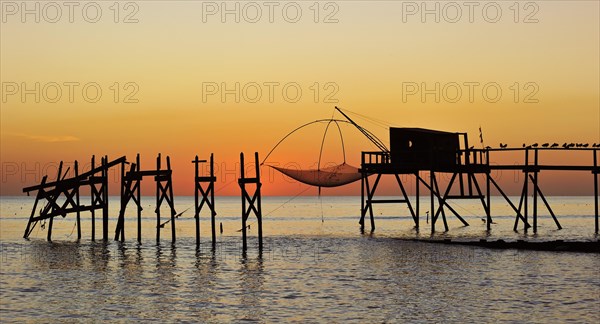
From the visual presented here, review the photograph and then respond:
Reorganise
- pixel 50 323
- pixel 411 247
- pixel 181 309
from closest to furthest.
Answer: pixel 50 323, pixel 181 309, pixel 411 247

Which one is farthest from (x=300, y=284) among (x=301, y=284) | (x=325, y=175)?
(x=325, y=175)

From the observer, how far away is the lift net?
1949 inches

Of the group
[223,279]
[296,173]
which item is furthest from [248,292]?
[296,173]

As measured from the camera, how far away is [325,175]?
165 feet

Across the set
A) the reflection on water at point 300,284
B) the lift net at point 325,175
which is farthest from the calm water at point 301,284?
the lift net at point 325,175

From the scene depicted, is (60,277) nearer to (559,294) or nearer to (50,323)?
→ (50,323)

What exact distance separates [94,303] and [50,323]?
11.1 feet

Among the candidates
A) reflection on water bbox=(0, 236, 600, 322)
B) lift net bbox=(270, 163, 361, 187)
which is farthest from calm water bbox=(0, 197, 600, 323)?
lift net bbox=(270, 163, 361, 187)

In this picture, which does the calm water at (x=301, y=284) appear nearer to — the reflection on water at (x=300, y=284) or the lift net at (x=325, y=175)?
the reflection on water at (x=300, y=284)

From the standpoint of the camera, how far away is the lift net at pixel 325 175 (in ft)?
162

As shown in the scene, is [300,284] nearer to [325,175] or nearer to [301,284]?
[301,284]

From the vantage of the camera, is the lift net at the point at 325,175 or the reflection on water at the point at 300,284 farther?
the lift net at the point at 325,175

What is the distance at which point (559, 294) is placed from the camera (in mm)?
25516

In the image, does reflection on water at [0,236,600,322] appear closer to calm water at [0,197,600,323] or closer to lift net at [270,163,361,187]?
calm water at [0,197,600,323]
